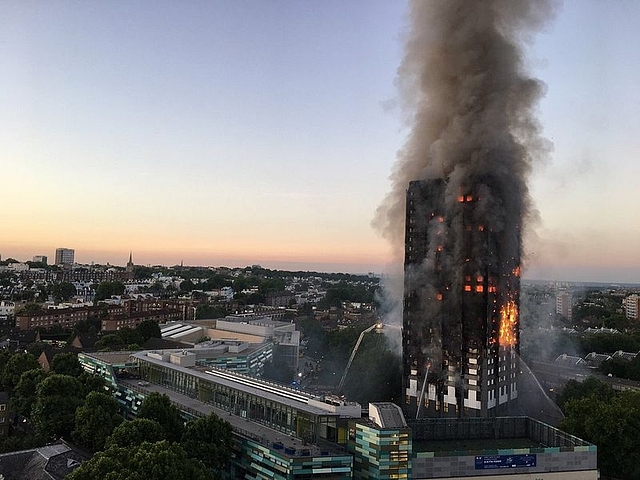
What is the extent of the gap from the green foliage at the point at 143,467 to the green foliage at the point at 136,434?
146 inches

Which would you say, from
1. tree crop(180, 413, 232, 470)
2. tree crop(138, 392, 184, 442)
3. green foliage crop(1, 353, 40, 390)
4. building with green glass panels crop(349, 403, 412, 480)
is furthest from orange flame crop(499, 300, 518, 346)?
green foliage crop(1, 353, 40, 390)

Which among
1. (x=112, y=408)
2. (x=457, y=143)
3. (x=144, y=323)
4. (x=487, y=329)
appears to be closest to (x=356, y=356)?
(x=487, y=329)

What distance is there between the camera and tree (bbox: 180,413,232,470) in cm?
3052

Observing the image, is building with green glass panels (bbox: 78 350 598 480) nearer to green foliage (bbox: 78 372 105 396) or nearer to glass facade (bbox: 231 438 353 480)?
glass facade (bbox: 231 438 353 480)

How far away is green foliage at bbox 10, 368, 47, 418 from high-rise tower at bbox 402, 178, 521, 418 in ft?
105

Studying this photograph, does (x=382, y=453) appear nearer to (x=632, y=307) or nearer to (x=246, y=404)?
(x=246, y=404)

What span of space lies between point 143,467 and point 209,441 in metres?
5.89

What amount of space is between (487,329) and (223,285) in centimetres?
15914

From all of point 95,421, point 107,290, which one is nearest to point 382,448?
point 95,421

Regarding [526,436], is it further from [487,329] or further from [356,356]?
[356,356]

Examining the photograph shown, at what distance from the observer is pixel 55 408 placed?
41.1 meters

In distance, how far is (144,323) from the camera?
83438mm

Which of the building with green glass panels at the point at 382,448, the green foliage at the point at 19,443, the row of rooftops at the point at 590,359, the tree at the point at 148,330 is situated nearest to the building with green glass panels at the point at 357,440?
the building with green glass panels at the point at 382,448

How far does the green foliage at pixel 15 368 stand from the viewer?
2089 inches
